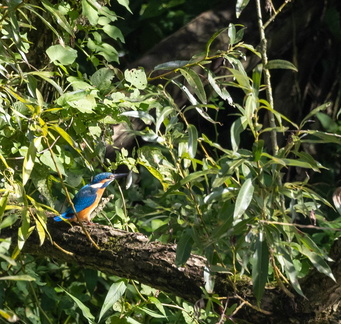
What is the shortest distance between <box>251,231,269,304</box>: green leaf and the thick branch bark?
0.18 m

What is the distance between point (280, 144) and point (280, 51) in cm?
53

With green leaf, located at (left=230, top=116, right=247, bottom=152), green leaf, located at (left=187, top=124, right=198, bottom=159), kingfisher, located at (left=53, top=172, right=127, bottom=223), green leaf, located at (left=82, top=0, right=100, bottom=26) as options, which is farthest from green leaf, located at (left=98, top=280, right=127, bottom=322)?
green leaf, located at (left=82, top=0, right=100, bottom=26)

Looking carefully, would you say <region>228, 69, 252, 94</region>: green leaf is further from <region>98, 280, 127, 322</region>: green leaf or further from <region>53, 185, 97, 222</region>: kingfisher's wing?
<region>53, 185, 97, 222</region>: kingfisher's wing

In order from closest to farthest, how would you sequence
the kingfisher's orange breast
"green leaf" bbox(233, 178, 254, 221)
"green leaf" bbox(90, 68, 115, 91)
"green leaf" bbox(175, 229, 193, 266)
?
1. "green leaf" bbox(233, 178, 254, 221)
2. "green leaf" bbox(175, 229, 193, 266)
3. "green leaf" bbox(90, 68, 115, 91)
4. the kingfisher's orange breast

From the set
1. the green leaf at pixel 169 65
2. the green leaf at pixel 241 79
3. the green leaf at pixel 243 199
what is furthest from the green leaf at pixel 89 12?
the green leaf at pixel 243 199

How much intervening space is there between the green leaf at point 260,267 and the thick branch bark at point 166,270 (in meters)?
0.18

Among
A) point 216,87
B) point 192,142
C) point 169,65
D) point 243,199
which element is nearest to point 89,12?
point 169,65

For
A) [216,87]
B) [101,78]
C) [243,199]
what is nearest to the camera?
[243,199]

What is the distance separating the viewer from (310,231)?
3457mm

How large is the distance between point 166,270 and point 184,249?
19cm

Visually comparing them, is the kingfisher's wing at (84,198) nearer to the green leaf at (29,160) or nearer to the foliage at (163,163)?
the foliage at (163,163)

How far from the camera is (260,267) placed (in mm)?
1703

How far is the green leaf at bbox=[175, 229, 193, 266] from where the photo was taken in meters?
1.83

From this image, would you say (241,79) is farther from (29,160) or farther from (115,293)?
(115,293)
